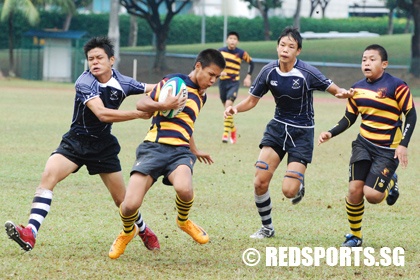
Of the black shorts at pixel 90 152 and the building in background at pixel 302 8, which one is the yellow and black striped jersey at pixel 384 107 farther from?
the building in background at pixel 302 8

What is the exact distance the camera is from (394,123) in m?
8.26

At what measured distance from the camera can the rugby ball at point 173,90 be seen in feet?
24.4

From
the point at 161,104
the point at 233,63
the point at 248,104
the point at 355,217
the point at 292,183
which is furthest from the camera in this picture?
the point at 233,63

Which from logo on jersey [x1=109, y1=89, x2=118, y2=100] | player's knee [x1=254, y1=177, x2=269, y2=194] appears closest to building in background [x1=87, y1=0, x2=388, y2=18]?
player's knee [x1=254, y1=177, x2=269, y2=194]

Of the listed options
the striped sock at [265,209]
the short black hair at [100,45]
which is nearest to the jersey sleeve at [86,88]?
the short black hair at [100,45]

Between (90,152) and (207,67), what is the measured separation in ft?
4.15

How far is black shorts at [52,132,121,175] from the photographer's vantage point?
777 centimetres

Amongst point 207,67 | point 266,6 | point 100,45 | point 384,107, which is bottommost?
point 384,107

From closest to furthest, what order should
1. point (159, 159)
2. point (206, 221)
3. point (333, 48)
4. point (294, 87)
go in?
point (159, 159) < point (294, 87) < point (206, 221) < point (333, 48)

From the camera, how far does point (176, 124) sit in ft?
24.8

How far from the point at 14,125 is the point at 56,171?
13.3 metres

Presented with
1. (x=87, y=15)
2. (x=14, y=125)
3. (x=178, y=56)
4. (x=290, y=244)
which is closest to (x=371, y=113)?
(x=290, y=244)

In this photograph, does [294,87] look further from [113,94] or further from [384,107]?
[113,94]

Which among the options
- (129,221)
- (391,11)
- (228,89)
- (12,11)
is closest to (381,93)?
(129,221)
